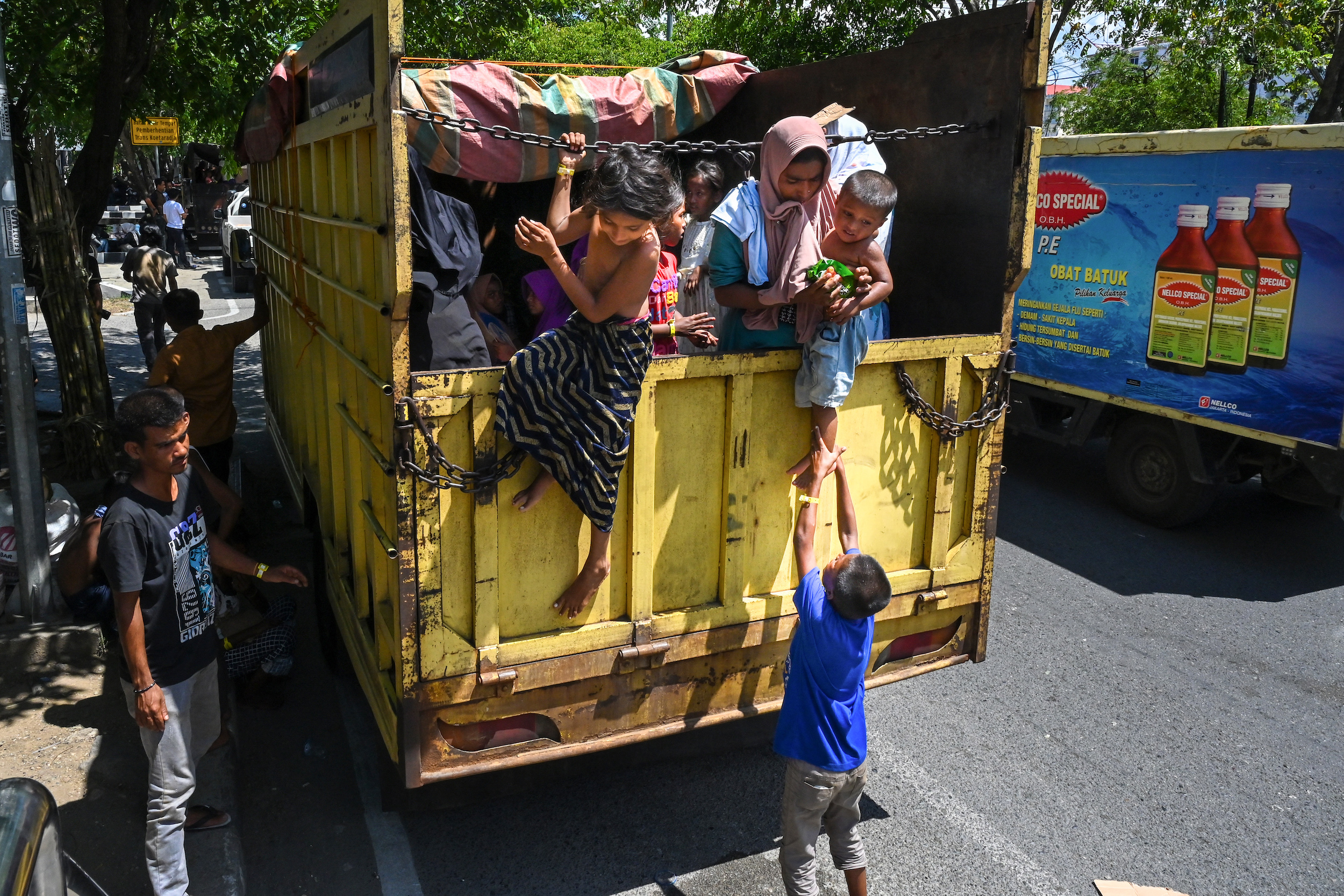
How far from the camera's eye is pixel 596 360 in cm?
293

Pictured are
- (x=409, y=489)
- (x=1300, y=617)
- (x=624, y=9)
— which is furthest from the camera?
(x=624, y=9)

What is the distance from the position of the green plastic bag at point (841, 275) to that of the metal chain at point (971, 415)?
0.36 meters

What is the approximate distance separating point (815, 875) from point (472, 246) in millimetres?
2577

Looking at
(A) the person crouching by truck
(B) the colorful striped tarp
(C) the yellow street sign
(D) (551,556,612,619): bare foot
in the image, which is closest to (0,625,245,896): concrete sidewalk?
(A) the person crouching by truck

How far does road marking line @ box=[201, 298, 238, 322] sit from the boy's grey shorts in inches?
548

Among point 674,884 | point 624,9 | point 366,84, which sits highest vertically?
point 624,9

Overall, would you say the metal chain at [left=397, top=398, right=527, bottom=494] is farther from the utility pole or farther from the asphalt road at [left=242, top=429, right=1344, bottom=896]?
the utility pole

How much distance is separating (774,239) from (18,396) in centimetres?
340

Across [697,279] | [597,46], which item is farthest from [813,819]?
[597,46]

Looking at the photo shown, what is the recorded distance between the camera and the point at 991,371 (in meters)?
3.57

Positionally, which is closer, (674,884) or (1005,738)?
(674,884)

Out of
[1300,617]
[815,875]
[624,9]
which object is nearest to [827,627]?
[815,875]

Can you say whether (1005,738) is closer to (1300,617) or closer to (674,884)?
(674,884)

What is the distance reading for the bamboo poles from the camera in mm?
6730
